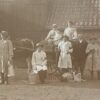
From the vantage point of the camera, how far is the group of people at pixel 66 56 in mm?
15398

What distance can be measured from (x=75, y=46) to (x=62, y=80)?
1.39 metres

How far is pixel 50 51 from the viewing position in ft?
56.1

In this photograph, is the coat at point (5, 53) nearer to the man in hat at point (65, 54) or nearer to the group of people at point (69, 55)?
the group of people at point (69, 55)

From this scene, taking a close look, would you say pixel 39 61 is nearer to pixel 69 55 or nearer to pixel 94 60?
pixel 69 55

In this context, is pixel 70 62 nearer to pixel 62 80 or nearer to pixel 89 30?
pixel 62 80

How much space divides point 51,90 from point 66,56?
2.79 m

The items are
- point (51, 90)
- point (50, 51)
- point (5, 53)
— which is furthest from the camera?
point (50, 51)

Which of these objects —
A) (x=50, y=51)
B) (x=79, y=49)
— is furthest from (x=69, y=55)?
(x=50, y=51)


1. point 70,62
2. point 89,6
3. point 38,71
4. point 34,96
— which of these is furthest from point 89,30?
point 34,96

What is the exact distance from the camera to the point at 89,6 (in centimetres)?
1983

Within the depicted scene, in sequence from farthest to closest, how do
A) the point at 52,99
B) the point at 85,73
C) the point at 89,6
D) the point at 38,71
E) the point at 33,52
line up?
the point at 89,6 → the point at 85,73 → the point at 33,52 → the point at 38,71 → the point at 52,99

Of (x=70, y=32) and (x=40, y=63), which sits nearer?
(x=40, y=63)

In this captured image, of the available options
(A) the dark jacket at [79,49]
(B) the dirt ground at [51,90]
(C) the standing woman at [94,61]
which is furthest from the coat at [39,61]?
(C) the standing woman at [94,61]

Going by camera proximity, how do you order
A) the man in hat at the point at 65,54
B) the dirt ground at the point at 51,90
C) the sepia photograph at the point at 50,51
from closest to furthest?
the dirt ground at the point at 51,90, the sepia photograph at the point at 50,51, the man in hat at the point at 65,54
